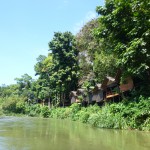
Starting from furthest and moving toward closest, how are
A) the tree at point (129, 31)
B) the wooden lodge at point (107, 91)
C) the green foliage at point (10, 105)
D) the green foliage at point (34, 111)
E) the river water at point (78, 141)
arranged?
the green foliage at point (10, 105), the green foliage at point (34, 111), the wooden lodge at point (107, 91), the tree at point (129, 31), the river water at point (78, 141)

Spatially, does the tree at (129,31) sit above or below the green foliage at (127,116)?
above

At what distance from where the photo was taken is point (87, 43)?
1880 inches

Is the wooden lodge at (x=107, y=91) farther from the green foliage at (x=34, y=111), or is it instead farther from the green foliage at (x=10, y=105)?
the green foliage at (x=10, y=105)

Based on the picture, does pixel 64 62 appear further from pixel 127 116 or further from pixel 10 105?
pixel 127 116

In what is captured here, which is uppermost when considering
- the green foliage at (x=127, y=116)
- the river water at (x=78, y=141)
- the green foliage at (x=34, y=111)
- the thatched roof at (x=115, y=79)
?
the thatched roof at (x=115, y=79)

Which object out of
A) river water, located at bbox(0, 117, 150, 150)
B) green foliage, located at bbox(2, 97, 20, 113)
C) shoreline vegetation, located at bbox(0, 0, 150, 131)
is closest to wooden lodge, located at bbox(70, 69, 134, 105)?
shoreline vegetation, located at bbox(0, 0, 150, 131)

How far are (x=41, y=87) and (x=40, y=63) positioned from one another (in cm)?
791

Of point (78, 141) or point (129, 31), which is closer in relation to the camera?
point (78, 141)

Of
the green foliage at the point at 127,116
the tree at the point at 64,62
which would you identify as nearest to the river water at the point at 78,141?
the green foliage at the point at 127,116

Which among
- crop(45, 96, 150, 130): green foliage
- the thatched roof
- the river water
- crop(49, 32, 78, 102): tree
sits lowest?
the river water

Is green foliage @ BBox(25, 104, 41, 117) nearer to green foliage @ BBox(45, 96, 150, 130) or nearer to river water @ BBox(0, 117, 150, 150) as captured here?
green foliage @ BBox(45, 96, 150, 130)

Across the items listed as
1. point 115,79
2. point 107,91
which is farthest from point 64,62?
point 115,79

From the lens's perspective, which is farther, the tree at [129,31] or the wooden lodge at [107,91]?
the wooden lodge at [107,91]

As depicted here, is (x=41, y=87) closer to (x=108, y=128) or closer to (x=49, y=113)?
(x=49, y=113)
